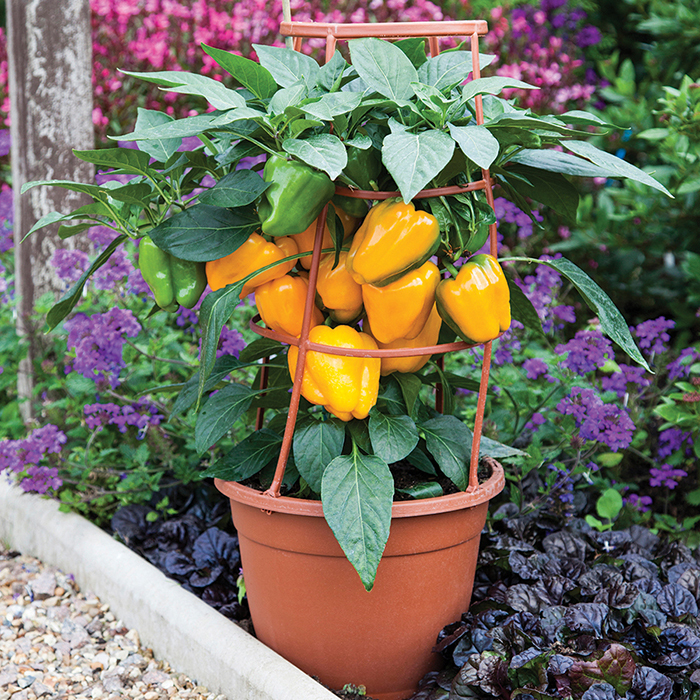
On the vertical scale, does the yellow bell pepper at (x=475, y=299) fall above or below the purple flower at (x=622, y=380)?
above

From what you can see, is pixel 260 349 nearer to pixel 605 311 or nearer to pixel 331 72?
pixel 331 72

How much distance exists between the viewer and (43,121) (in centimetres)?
242

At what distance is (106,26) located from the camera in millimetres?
3904

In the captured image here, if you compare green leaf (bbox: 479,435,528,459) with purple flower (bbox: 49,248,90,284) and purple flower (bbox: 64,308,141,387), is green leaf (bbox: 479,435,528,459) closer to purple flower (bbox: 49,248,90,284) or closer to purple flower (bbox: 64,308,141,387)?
purple flower (bbox: 64,308,141,387)

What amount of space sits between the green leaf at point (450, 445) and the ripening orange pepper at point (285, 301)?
31cm

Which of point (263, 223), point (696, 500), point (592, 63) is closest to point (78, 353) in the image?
point (263, 223)

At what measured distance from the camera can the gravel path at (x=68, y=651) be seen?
1563 millimetres

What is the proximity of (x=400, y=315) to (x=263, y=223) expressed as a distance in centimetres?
27

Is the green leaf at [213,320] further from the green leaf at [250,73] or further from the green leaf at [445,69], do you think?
the green leaf at [445,69]

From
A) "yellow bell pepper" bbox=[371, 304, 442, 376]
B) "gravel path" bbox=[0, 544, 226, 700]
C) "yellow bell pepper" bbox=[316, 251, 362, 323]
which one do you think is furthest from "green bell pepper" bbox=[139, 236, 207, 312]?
"gravel path" bbox=[0, 544, 226, 700]

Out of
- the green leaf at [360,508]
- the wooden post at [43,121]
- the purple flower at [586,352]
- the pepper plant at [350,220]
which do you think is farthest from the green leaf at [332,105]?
the wooden post at [43,121]

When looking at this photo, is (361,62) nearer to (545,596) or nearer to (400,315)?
(400,315)

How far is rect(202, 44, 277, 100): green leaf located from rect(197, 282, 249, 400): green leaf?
0.32m

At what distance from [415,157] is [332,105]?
0.17 meters
